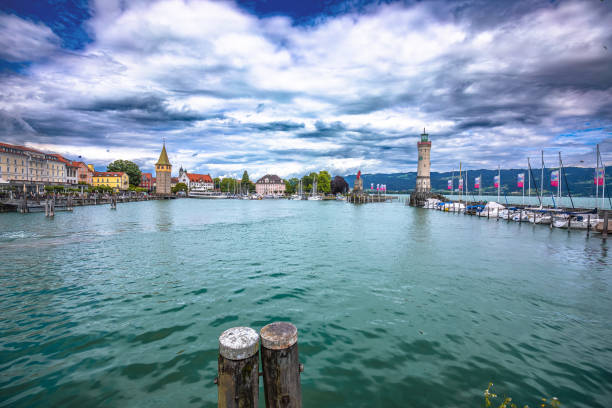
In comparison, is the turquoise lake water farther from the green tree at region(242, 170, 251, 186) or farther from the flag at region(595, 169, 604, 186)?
the green tree at region(242, 170, 251, 186)

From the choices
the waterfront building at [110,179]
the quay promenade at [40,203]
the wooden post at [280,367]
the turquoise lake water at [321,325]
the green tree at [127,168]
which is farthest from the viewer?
the green tree at [127,168]

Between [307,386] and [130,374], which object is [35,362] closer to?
[130,374]

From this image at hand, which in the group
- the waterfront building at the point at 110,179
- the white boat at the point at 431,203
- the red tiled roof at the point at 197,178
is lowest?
the white boat at the point at 431,203

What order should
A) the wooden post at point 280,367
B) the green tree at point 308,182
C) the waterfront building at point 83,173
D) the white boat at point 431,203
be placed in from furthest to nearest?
the green tree at point 308,182 → the waterfront building at point 83,173 → the white boat at point 431,203 → the wooden post at point 280,367

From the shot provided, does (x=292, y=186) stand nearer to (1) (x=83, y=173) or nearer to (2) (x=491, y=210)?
(1) (x=83, y=173)

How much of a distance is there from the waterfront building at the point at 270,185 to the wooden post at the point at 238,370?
187m

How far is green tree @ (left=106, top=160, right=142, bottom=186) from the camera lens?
133750mm

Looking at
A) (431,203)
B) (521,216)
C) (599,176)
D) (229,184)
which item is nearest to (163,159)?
(229,184)

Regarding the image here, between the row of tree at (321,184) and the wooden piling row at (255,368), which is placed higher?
the row of tree at (321,184)

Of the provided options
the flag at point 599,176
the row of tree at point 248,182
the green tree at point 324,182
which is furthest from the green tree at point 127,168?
the flag at point 599,176

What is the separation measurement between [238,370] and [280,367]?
1.66ft

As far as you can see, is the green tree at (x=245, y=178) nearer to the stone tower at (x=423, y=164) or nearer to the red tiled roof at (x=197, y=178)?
the red tiled roof at (x=197, y=178)

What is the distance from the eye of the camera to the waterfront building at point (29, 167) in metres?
76.4

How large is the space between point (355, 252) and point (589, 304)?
11075 millimetres
